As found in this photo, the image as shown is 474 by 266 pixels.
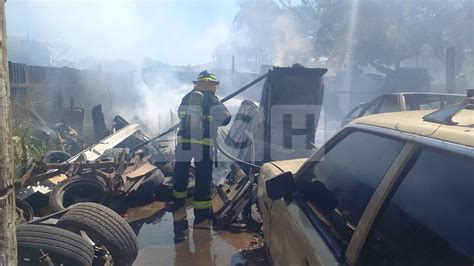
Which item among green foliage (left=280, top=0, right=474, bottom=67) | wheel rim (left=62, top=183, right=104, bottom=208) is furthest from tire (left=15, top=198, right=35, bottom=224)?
green foliage (left=280, top=0, right=474, bottom=67)

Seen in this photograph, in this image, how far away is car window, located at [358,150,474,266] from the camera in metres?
1.38

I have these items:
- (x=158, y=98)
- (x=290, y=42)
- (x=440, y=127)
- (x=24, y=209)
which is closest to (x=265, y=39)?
(x=290, y=42)

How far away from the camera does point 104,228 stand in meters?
3.59

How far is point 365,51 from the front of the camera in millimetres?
20047

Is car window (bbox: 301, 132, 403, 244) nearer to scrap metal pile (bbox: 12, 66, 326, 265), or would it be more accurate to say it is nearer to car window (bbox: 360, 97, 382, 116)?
scrap metal pile (bbox: 12, 66, 326, 265)

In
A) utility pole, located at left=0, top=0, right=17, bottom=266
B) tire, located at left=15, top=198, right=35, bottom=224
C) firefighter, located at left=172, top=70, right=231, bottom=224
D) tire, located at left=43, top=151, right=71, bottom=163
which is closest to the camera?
utility pole, located at left=0, top=0, right=17, bottom=266

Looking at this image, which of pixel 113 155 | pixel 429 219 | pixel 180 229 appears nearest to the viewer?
pixel 429 219

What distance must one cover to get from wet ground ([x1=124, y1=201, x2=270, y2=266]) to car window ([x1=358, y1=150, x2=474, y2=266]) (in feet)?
8.94

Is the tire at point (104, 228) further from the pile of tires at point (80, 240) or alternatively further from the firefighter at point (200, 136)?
the firefighter at point (200, 136)

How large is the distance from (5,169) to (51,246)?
1.60 meters

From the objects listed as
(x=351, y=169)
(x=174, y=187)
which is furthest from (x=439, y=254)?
(x=174, y=187)

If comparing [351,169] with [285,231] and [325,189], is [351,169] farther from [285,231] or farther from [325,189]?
[285,231]

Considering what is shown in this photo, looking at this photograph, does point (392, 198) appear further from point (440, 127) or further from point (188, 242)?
point (188, 242)

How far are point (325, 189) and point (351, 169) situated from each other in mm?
253
